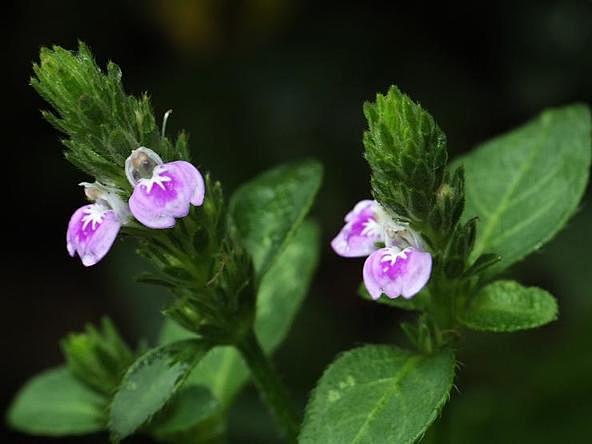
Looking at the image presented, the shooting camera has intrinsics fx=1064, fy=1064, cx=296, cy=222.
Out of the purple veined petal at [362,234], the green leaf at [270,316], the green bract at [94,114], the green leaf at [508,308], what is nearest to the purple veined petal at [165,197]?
the green bract at [94,114]

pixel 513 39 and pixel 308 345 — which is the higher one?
pixel 513 39

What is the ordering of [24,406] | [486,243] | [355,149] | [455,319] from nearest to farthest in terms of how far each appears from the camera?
[455,319] → [486,243] → [24,406] → [355,149]

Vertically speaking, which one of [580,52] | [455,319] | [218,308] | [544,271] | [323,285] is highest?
[218,308]

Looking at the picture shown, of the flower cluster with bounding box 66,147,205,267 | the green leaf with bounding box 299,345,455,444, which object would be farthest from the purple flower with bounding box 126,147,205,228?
the green leaf with bounding box 299,345,455,444

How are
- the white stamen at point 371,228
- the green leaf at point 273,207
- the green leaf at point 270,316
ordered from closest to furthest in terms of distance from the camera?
the white stamen at point 371,228
the green leaf at point 273,207
the green leaf at point 270,316

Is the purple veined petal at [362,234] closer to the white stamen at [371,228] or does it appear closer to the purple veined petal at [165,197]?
the white stamen at [371,228]

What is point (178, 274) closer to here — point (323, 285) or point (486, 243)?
point (486, 243)

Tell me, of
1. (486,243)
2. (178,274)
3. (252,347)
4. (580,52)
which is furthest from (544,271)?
(178,274)
